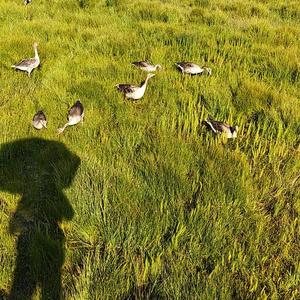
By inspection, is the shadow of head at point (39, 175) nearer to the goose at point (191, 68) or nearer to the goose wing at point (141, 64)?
the goose wing at point (141, 64)

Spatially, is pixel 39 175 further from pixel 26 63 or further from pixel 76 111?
pixel 26 63

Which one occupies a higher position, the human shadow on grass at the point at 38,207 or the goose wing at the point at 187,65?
the goose wing at the point at 187,65

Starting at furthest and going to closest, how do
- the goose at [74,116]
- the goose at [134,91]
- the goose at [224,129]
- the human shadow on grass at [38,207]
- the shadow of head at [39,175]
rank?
the goose at [134,91]
the goose at [74,116]
the goose at [224,129]
the shadow of head at [39,175]
the human shadow on grass at [38,207]

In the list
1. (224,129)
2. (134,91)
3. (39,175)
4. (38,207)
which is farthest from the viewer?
(134,91)

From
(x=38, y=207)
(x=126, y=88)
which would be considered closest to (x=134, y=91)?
(x=126, y=88)

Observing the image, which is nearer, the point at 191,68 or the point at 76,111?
the point at 76,111

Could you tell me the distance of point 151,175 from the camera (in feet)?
12.3

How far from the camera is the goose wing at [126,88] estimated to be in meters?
5.24

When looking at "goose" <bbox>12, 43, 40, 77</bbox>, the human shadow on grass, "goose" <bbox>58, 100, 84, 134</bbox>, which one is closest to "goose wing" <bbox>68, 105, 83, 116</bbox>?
"goose" <bbox>58, 100, 84, 134</bbox>

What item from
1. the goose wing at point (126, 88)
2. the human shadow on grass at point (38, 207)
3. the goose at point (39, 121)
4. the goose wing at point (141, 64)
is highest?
the goose wing at point (141, 64)

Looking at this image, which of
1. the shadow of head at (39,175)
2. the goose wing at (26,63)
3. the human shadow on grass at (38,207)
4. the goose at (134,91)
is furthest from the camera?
the goose wing at (26,63)

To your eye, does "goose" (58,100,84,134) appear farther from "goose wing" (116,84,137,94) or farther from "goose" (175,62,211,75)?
"goose" (175,62,211,75)

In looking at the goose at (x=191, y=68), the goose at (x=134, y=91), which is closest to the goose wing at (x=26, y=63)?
the goose at (x=134, y=91)

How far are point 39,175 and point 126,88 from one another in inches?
76.3
